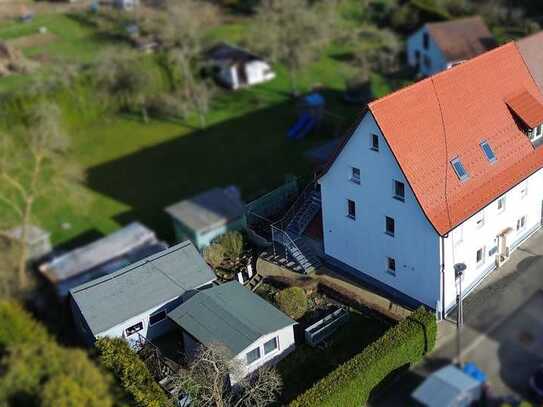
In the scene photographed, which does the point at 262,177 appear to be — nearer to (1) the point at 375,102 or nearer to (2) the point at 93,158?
(2) the point at 93,158

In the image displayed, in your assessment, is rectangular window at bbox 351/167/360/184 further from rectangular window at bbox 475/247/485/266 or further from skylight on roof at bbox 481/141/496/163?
rectangular window at bbox 475/247/485/266

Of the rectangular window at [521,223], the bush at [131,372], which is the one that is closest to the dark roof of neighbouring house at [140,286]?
the bush at [131,372]

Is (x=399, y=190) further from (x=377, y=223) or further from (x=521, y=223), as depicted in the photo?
(x=521, y=223)

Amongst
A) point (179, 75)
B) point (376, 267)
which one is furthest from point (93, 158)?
point (376, 267)

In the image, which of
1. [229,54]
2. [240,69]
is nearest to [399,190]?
[240,69]

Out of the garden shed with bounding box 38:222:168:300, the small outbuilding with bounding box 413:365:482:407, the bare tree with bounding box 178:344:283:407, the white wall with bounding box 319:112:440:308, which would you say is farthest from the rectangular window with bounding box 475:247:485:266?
the garden shed with bounding box 38:222:168:300
